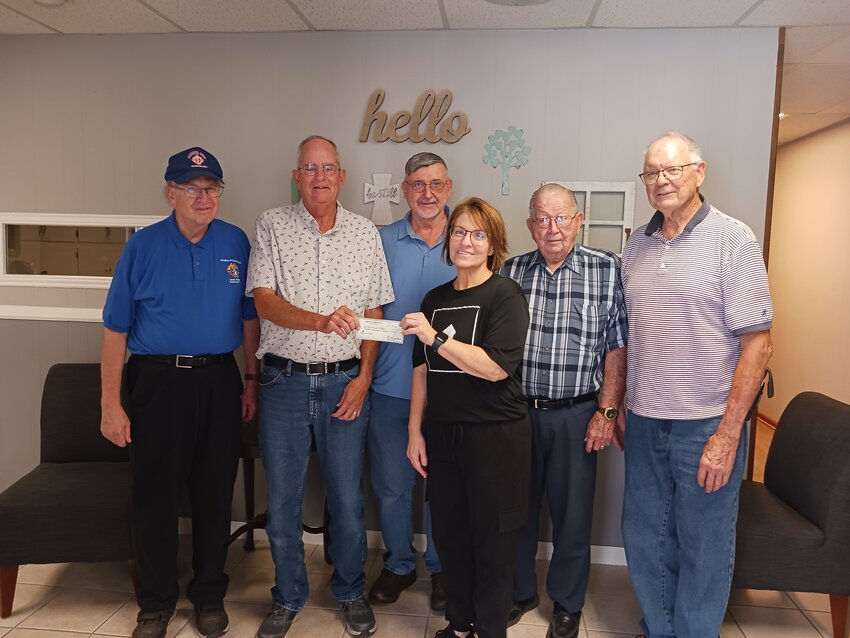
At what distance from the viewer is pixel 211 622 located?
7.62 ft

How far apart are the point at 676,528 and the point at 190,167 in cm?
210

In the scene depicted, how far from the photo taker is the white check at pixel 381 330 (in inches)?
76.9

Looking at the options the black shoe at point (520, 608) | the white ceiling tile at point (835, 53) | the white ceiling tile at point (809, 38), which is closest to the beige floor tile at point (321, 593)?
the black shoe at point (520, 608)

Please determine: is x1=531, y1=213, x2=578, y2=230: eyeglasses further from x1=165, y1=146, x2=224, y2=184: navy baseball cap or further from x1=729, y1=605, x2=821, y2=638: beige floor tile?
x1=729, y1=605, x2=821, y2=638: beige floor tile

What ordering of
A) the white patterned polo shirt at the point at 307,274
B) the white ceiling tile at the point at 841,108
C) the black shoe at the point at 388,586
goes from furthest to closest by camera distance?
the white ceiling tile at the point at 841,108 → the black shoe at the point at 388,586 → the white patterned polo shirt at the point at 307,274

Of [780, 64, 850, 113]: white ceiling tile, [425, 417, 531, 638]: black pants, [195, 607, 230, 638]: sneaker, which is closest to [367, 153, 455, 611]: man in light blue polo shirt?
[425, 417, 531, 638]: black pants

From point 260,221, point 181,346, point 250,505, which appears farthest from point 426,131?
point 250,505

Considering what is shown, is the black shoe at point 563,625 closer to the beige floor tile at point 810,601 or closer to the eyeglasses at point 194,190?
the beige floor tile at point 810,601

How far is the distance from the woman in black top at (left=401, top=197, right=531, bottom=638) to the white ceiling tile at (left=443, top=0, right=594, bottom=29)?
1.09m

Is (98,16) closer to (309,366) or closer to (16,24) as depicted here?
(16,24)

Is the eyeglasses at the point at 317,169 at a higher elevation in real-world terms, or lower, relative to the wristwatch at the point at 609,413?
higher

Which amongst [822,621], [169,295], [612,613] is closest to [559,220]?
[169,295]

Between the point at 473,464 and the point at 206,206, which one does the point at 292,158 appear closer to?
the point at 206,206

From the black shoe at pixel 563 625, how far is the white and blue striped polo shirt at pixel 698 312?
871mm
